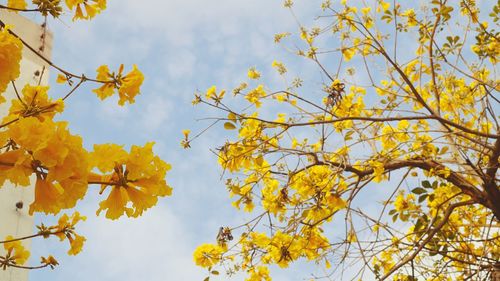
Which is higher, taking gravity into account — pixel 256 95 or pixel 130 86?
pixel 256 95

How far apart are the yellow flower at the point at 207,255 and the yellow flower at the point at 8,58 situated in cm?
222

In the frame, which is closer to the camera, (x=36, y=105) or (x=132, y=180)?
(x=132, y=180)

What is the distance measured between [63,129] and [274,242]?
2.28 m

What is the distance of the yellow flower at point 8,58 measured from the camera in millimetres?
1026

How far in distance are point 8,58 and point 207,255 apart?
2.27 m

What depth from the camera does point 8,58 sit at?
1036mm

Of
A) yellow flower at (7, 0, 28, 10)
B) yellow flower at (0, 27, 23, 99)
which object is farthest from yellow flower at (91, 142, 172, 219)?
yellow flower at (7, 0, 28, 10)

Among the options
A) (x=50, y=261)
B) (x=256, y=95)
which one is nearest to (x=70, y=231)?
(x=50, y=261)

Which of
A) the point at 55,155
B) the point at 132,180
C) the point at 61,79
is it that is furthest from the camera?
the point at 61,79

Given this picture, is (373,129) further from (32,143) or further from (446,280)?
(32,143)

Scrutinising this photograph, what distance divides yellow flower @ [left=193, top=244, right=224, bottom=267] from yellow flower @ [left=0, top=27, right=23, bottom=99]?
7.30 feet

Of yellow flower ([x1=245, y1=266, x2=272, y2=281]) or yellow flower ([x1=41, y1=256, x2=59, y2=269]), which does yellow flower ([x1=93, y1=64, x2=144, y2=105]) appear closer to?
yellow flower ([x1=41, y1=256, x2=59, y2=269])

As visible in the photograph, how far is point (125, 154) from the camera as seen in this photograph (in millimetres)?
892

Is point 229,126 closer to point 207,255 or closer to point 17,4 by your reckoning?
point 207,255
